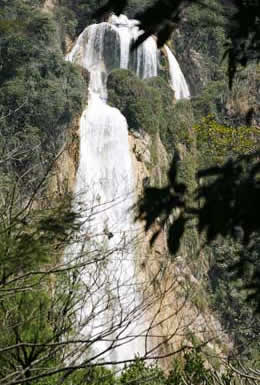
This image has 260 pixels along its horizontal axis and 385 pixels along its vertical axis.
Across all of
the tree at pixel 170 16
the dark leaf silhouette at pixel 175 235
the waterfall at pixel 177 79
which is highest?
the tree at pixel 170 16

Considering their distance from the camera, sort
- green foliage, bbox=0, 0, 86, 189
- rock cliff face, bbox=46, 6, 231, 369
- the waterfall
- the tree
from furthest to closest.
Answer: the waterfall < green foliage, bbox=0, 0, 86, 189 < rock cliff face, bbox=46, 6, 231, 369 < the tree

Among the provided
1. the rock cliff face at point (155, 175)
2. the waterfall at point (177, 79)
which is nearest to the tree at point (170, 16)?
the rock cliff face at point (155, 175)

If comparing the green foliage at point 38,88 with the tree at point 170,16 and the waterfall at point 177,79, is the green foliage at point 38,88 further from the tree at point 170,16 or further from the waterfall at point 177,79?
the tree at point 170,16

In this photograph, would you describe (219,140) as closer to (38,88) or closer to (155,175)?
(155,175)

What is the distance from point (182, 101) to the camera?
103ft

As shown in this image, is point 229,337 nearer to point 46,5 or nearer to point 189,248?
point 189,248

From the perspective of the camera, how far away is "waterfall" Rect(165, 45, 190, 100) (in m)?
34.2

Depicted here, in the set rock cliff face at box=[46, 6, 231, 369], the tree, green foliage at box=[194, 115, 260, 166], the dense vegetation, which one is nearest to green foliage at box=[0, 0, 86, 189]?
the dense vegetation

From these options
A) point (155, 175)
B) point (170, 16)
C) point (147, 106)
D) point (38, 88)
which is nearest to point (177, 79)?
point (147, 106)

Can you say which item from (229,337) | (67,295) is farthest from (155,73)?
(67,295)

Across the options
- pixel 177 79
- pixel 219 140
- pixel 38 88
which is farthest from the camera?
pixel 177 79

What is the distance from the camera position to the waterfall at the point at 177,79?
34.2 metres

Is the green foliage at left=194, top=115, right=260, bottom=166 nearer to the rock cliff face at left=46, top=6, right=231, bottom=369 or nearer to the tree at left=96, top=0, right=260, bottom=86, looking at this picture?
the rock cliff face at left=46, top=6, right=231, bottom=369

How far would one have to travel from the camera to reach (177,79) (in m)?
34.7
